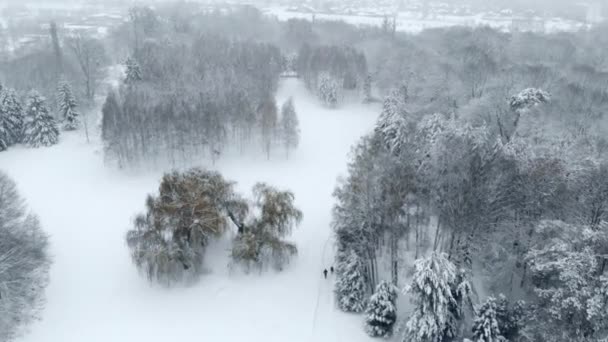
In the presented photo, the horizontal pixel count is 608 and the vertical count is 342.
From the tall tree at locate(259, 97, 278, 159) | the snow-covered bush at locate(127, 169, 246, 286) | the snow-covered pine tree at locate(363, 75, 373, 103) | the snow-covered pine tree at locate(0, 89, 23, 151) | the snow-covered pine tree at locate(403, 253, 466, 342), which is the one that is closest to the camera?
the snow-covered pine tree at locate(403, 253, 466, 342)

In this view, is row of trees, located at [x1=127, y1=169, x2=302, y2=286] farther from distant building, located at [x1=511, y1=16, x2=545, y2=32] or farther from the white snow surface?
distant building, located at [x1=511, y1=16, x2=545, y2=32]

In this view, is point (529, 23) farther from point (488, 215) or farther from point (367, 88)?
point (488, 215)

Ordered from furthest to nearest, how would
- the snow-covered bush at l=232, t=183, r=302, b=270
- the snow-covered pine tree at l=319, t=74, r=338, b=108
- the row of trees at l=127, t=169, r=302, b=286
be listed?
the snow-covered pine tree at l=319, t=74, r=338, b=108, the snow-covered bush at l=232, t=183, r=302, b=270, the row of trees at l=127, t=169, r=302, b=286

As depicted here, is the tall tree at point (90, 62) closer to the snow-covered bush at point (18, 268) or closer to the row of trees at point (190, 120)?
the row of trees at point (190, 120)

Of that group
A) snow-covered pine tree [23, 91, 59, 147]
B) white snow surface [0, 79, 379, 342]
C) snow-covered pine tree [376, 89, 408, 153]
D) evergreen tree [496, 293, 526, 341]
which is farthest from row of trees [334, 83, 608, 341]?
snow-covered pine tree [23, 91, 59, 147]

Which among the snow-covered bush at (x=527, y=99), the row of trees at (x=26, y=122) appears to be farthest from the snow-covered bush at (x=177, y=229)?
the row of trees at (x=26, y=122)

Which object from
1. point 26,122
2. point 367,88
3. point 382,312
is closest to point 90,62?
point 26,122
